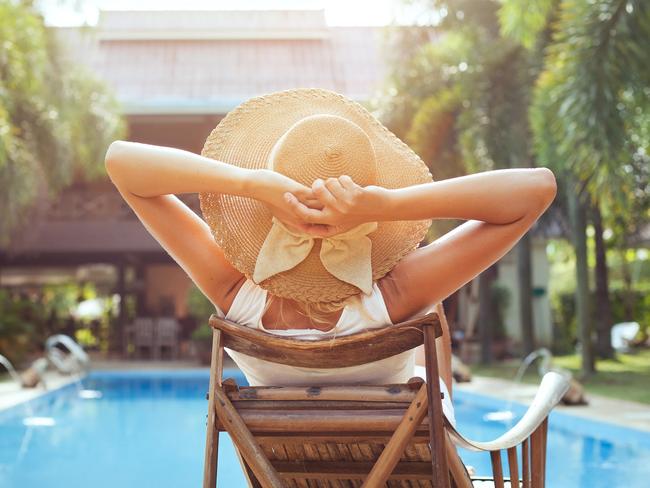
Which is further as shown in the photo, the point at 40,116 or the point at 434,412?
the point at 40,116

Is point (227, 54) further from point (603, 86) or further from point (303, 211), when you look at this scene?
point (303, 211)

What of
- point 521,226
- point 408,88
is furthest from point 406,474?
point 408,88

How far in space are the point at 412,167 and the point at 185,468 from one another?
4.72m

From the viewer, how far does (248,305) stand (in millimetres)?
1769

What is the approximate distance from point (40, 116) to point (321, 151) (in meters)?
10.9

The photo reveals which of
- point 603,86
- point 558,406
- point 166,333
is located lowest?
point 166,333

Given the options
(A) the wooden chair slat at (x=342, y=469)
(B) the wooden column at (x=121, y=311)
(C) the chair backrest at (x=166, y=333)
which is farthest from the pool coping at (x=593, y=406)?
(B) the wooden column at (x=121, y=311)

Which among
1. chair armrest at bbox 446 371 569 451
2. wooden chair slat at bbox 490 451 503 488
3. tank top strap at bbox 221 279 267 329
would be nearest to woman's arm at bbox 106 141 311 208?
tank top strap at bbox 221 279 267 329

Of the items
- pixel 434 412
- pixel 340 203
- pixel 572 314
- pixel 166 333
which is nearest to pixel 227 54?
pixel 166 333

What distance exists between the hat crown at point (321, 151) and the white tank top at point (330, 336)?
27cm

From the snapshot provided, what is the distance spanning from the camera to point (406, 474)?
67.3 inches

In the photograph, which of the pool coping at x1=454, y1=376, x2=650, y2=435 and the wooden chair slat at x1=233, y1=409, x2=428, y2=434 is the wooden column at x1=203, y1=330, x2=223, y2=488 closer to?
the wooden chair slat at x1=233, y1=409, x2=428, y2=434

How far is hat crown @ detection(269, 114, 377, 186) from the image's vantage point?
1663 mm

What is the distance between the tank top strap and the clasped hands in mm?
237
